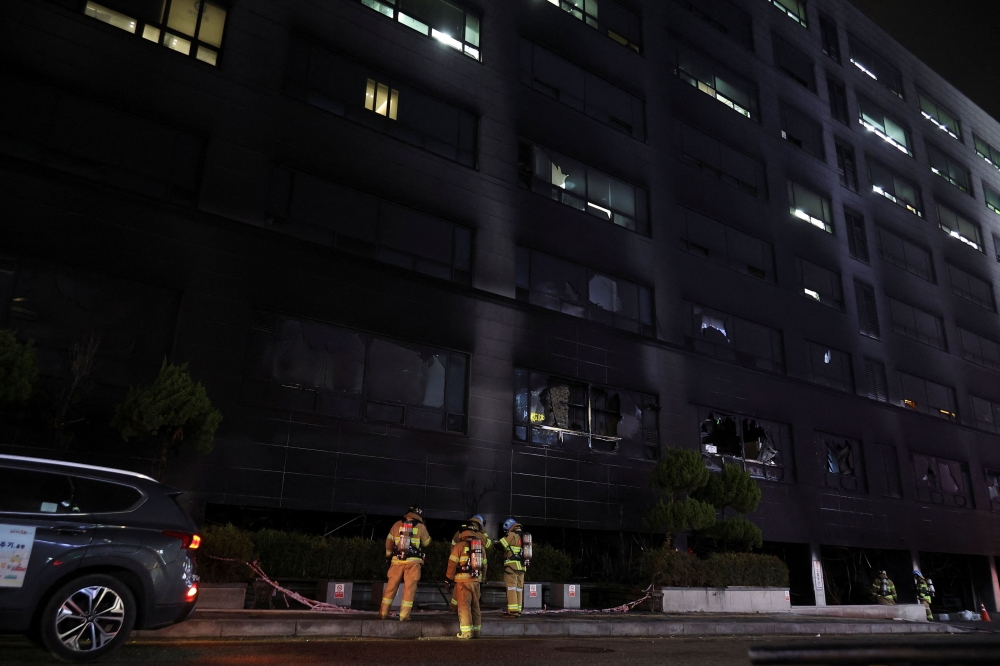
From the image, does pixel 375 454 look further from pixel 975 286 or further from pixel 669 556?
pixel 975 286

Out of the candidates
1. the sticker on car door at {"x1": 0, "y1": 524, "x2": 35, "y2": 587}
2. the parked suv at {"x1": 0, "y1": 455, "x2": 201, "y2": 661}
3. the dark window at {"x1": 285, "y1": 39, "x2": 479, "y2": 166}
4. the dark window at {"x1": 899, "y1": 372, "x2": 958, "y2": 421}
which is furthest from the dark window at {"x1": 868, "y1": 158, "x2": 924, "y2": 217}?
the sticker on car door at {"x1": 0, "y1": 524, "x2": 35, "y2": 587}

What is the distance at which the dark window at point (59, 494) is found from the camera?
7043 mm

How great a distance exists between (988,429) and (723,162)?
22.1 m

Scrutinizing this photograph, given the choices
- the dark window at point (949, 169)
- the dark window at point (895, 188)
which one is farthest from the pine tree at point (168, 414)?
the dark window at point (949, 169)

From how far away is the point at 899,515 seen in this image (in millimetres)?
30312

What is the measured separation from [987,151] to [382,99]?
146 feet

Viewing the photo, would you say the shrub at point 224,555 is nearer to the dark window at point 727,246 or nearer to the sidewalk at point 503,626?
the sidewalk at point 503,626

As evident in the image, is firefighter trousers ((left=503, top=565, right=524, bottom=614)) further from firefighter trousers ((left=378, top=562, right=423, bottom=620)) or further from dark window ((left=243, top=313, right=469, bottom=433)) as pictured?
dark window ((left=243, top=313, right=469, bottom=433))

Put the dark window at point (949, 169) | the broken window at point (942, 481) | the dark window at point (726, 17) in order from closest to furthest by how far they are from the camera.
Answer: the dark window at point (726, 17), the broken window at point (942, 481), the dark window at point (949, 169)

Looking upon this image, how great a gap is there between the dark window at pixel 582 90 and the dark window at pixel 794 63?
11555 mm

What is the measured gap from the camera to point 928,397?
115 ft

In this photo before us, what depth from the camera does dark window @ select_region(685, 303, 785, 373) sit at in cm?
2622

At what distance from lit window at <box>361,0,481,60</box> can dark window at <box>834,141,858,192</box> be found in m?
21.2

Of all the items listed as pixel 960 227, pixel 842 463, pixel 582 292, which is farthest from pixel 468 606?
pixel 960 227
